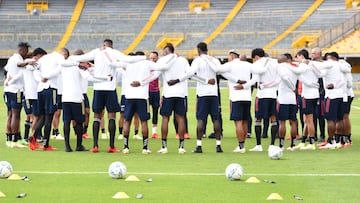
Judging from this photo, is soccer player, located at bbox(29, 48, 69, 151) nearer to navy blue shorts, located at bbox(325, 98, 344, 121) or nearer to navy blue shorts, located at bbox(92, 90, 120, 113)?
navy blue shorts, located at bbox(92, 90, 120, 113)

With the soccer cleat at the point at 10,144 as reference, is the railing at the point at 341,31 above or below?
above

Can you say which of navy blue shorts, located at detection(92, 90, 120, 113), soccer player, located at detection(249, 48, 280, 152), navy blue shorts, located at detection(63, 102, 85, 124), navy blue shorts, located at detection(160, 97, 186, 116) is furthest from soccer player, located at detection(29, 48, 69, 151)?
soccer player, located at detection(249, 48, 280, 152)

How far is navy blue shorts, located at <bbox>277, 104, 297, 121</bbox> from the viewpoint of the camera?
Answer: 57.3 feet

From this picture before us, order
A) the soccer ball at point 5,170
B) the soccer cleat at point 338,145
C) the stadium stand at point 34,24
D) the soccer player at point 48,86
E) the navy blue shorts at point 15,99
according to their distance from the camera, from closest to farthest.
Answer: the soccer ball at point 5,170
the soccer player at point 48,86
the navy blue shorts at point 15,99
the soccer cleat at point 338,145
the stadium stand at point 34,24

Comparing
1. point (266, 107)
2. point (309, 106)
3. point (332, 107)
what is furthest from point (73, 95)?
point (332, 107)

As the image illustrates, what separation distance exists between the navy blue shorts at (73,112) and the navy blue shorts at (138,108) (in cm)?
100

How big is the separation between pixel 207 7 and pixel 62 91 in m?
53.4

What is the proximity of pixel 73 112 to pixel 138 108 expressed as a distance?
139cm

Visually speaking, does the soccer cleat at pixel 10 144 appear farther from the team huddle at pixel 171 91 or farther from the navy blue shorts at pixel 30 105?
the navy blue shorts at pixel 30 105

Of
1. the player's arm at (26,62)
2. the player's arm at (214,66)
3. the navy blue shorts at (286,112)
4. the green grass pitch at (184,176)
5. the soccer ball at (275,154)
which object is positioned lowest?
the green grass pitch at (184,176)

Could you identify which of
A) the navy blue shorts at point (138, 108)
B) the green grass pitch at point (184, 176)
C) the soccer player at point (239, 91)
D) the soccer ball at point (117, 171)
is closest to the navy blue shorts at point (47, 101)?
the green grass pitch at point (184, 176)

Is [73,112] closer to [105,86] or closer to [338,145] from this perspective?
[105,86]

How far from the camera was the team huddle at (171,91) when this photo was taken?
16641 mm

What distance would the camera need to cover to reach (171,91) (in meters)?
16.8
